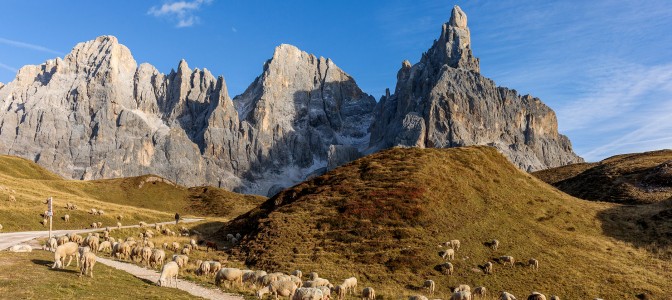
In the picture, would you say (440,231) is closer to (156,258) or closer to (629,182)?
(156,258)

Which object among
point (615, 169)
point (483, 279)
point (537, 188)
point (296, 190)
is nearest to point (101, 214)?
point (296, 190)

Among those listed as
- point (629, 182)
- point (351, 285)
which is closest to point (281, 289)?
point (351, 285)

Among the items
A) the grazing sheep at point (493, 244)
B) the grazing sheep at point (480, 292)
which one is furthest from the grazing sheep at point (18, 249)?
the grazing sheep at point (493, 244)

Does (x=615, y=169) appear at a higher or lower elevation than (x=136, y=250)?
higher

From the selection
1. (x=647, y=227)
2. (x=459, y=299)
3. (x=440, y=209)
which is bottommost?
(x=459, y=299)

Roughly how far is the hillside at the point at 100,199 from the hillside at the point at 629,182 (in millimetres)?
95942

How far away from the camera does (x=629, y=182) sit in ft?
302

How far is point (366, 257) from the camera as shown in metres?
50.8

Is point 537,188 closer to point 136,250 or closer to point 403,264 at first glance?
point 403,264

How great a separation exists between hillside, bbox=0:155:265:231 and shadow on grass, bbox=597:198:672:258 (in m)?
84.8

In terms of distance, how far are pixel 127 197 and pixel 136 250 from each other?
351 ft

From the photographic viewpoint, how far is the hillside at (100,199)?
238ft

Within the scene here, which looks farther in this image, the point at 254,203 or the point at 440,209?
the point at 254,203

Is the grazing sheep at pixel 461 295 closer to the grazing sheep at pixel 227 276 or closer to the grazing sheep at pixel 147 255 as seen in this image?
the grazing sheep at pixel 227 276
